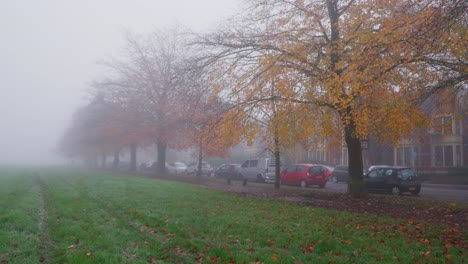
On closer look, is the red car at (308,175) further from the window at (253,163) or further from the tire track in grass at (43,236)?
the tire track in grass at (43,236)

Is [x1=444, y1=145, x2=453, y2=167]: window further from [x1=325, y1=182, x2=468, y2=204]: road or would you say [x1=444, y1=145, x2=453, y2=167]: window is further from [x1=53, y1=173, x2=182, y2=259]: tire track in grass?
[x1=53, y1=173, x2=182, y2=259]: tire track in grass

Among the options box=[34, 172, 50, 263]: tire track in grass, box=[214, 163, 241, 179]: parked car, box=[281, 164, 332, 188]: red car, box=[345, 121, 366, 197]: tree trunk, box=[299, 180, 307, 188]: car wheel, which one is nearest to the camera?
box=[34, 172, 50, 263]: tire track in grass

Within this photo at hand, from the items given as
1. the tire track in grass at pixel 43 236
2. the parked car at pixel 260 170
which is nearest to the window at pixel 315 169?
the parked car at pixel 260 170

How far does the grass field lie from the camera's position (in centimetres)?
668

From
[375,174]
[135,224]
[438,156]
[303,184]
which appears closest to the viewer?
[135,224]

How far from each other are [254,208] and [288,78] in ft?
15.7

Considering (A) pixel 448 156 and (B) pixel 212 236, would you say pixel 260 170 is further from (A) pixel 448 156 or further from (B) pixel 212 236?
(A) pixel 448 156

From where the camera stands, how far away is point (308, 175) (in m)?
25.9

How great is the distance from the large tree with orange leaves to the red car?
9924 mm

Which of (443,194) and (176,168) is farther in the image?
(176,168)

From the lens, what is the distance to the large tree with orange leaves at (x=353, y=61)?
1148 centimetres

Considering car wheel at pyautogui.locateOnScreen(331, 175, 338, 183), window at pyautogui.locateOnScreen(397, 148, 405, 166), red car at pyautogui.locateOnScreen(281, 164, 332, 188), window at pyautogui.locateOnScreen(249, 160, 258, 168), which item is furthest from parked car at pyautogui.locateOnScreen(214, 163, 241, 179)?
window at pyautogui.locateOnScreen(397, 148, 405, 166)

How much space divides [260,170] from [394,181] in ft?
40.5

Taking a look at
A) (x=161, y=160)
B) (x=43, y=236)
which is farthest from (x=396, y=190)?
(x=161, y=160)
